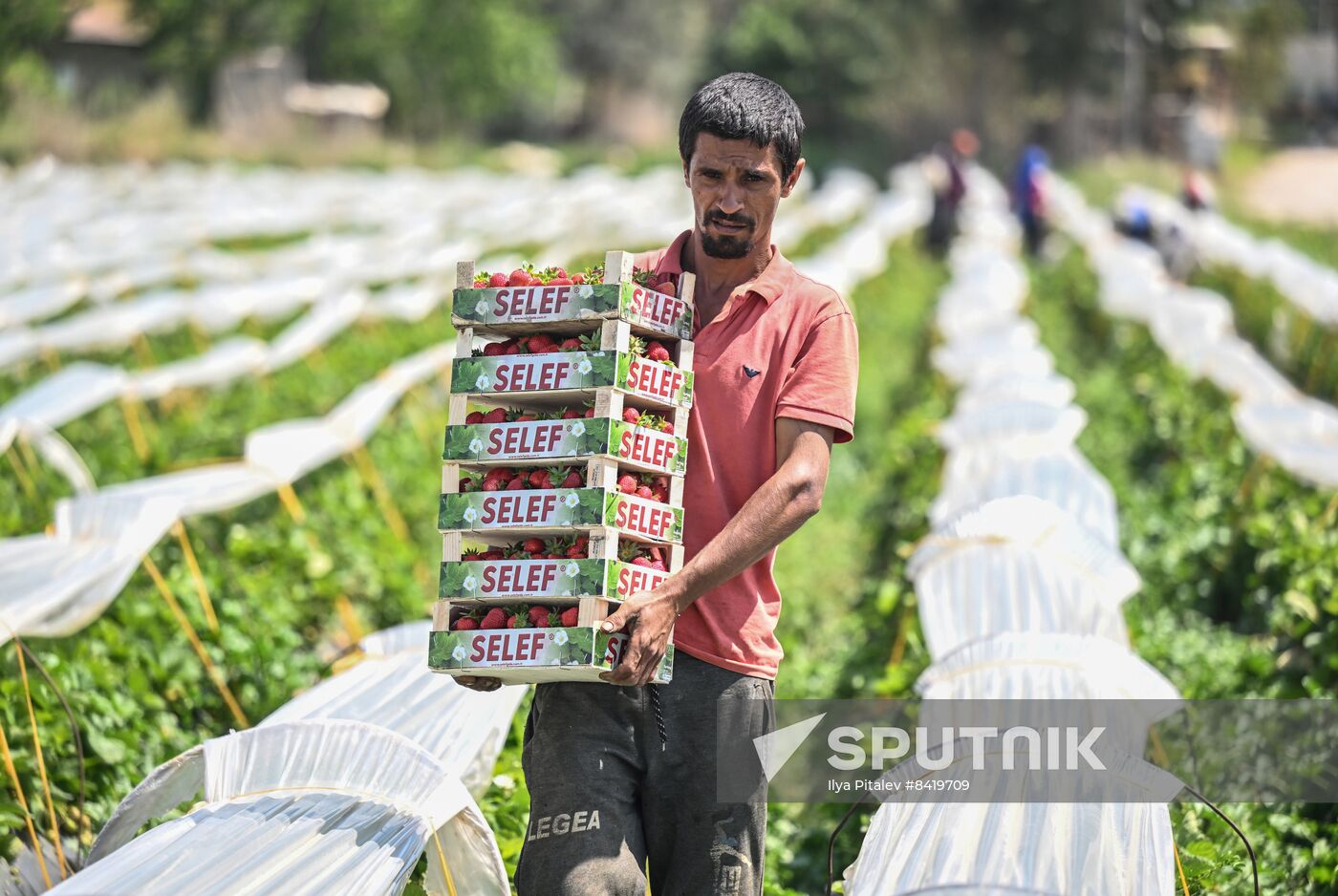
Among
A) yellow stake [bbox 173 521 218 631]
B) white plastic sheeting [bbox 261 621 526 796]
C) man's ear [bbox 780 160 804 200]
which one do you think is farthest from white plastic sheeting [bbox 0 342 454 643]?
man's ear [bbox 780 160 804 200]

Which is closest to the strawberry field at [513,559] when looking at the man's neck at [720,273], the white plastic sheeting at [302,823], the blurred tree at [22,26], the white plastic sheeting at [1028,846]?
the man's neck at [720,273]

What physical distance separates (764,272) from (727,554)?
0.56 m

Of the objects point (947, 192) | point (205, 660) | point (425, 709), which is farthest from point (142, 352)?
point (947, 192)

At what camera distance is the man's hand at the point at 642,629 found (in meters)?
2.88

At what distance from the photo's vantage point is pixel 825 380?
9.86 feet

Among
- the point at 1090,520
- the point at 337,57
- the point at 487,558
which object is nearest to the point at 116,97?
the point at 337,57

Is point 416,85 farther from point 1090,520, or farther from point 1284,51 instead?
point 1090,520

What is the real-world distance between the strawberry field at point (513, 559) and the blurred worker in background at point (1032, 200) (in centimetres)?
820

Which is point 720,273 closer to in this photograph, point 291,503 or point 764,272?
point 764,272

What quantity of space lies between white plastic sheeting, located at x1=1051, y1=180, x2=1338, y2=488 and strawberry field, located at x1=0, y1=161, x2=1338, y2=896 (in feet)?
0.76

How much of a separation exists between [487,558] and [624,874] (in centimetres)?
61

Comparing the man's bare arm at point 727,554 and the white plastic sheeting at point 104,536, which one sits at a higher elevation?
the white plastic sheeting at point 104,536

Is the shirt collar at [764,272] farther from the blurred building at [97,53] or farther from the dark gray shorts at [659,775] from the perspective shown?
the blurred building at [97,53]

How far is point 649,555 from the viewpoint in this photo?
3.03 metres
